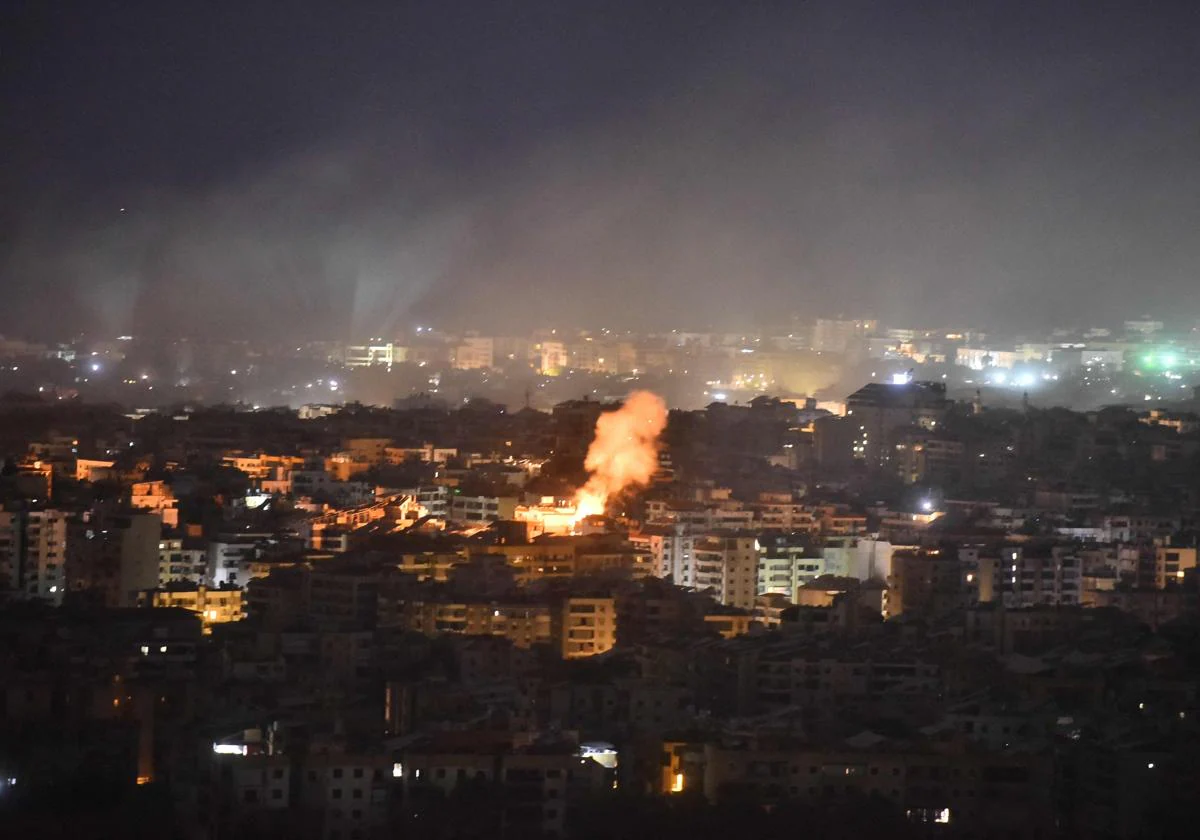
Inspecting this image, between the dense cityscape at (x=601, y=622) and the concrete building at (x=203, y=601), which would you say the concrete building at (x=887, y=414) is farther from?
the concrete building at (x=203, y=601)

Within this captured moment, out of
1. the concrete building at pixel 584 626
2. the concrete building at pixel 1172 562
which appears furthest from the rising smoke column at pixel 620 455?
the concrete building at pixel 584 626

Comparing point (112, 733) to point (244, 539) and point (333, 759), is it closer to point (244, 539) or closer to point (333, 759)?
point (333, 759)

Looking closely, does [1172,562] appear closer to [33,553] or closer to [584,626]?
[584,626]

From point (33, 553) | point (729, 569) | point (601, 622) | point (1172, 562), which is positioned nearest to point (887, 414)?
point (1172, 562)

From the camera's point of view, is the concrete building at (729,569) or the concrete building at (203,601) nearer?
the concrete building at (203,601)

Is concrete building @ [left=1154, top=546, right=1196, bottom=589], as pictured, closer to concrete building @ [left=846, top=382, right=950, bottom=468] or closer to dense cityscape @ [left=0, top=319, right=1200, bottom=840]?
dense cityscape @ [left=0, top=319, right=1200, bottom=840]

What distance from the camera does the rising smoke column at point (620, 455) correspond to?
16.2m

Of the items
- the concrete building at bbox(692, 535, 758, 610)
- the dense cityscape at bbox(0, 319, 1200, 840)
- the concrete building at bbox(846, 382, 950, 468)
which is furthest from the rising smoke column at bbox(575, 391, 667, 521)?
the concrete building at bbox(692, 535, 758, 610)

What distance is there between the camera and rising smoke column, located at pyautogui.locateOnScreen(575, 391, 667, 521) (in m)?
16.2

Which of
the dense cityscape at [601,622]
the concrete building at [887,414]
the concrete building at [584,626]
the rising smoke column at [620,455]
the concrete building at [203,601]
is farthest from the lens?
the concrete building at [887,414]

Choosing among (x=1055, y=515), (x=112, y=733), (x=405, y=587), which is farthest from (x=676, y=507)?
(x=112, y=733)

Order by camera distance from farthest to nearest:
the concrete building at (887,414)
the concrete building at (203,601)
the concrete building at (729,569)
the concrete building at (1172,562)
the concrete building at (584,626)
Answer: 1. the concrete building at (887,414)
2. the concrete building at (1172,562)
3. the concrete building at (729,569)
4. the concrete building at (203,601)
5. the concrete building at (584,626)

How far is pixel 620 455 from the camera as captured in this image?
17.7 meters

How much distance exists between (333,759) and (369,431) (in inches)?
479
